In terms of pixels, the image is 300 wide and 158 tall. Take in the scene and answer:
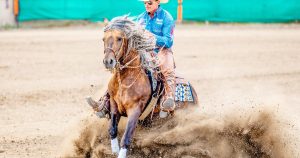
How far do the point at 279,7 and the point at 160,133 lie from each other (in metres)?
19.6

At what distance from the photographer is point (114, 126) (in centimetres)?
675

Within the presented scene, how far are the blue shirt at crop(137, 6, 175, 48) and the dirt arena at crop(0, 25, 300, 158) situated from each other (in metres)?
0.87

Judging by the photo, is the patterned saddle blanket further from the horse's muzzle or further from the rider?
the horse's muzzle

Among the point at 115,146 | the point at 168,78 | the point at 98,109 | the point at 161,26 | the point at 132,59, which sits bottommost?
the point at 115,146

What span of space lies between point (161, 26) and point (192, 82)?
20.7 feet

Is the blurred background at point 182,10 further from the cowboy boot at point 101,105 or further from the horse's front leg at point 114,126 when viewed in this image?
the horse's front leg at point 114,126

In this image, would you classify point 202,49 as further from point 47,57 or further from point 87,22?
point 87,22

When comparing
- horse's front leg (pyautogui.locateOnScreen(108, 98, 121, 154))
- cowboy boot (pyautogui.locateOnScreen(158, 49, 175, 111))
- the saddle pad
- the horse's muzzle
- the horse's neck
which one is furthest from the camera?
the saddle pad

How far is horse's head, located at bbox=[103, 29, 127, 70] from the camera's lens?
6164mm

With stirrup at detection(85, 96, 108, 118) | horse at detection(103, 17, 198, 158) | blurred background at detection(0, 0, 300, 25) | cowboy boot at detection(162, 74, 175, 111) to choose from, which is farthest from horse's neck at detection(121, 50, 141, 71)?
blurred background at detection(0, 0, 300, 25)

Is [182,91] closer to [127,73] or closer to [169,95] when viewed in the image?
[169,95]

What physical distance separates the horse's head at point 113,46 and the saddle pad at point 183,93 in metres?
1.04

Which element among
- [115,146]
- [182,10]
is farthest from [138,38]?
[182,10]

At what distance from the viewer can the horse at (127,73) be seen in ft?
21.1
